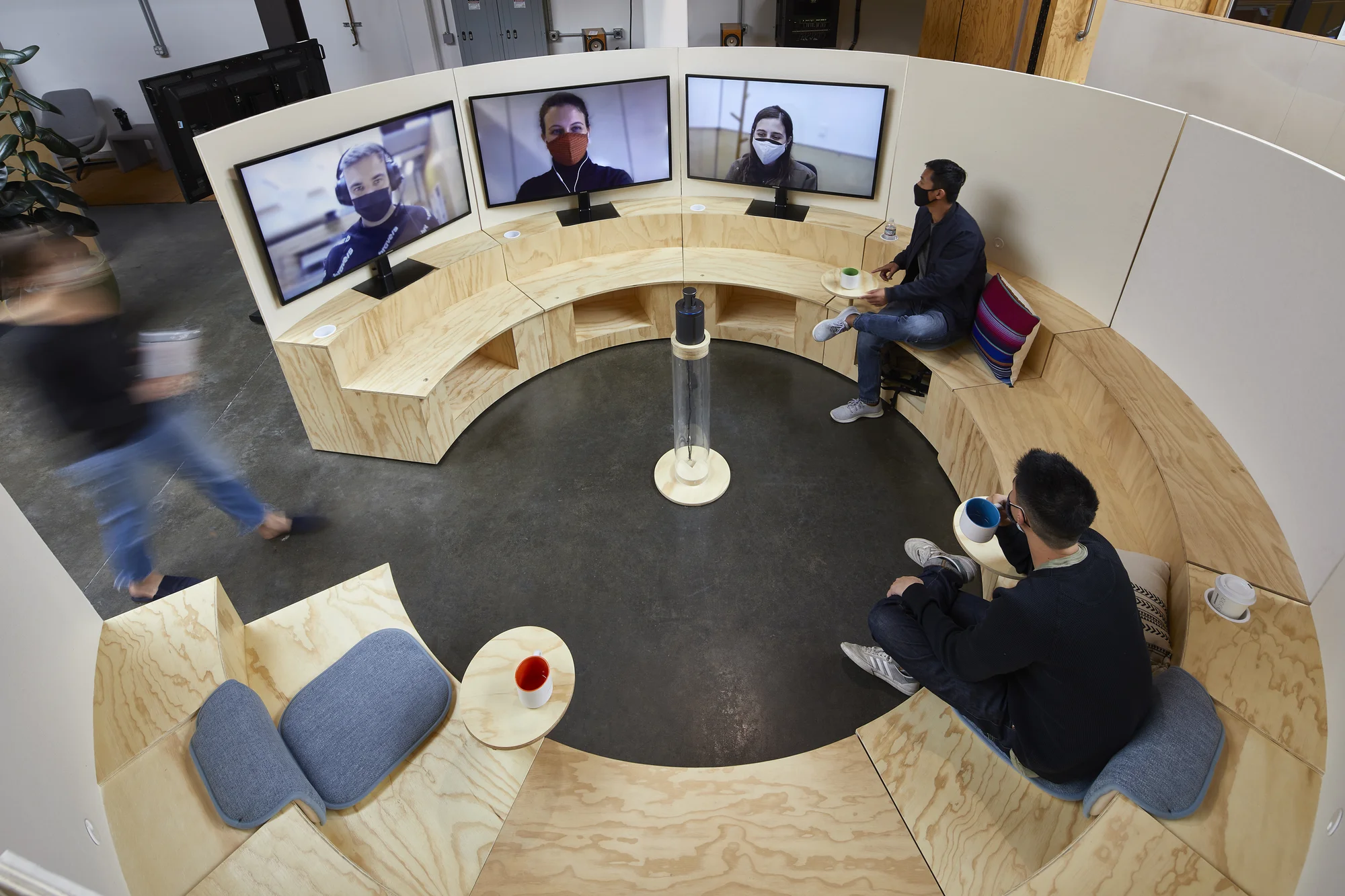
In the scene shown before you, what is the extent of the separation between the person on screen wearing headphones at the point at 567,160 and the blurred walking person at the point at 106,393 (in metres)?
2.26

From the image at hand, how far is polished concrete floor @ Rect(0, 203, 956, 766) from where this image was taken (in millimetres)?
2633

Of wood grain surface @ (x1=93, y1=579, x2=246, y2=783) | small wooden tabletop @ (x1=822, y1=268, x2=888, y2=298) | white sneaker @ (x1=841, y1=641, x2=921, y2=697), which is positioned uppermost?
small wooden tabletop @ (x1=822, y1=268, x2=888, y2=298)

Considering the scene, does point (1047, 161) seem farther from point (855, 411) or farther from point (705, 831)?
point (705, 831)

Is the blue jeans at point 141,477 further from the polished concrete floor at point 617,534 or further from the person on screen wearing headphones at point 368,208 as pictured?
the person on screen wearing headphones at point 368,208

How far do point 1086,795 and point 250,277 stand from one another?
3.67m

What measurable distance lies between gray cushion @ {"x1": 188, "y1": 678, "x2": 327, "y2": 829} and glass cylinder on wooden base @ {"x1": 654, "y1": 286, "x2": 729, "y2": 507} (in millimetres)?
1790

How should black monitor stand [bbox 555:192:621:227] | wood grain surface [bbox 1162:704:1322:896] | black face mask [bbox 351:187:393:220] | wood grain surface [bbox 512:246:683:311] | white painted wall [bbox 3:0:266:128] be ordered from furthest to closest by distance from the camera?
1. white painted wall [bbox 3:0:266:128]
2. black monitor stand [bbox 555:192:621:227]
3. wood grain surface [bbox 512:246:683:311]
4. black face mask [bbox 351:187:393:220]
5. wood grain surface [bbox 1162:704:1322:896]

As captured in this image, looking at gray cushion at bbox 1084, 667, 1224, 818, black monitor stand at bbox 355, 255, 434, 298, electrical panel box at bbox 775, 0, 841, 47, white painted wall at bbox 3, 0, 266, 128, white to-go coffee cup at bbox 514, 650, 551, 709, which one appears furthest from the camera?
white painted wall at bbox 3, 0, 266, 128

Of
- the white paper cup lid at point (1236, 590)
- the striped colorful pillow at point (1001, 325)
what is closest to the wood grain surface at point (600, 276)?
the striped colorful pillow at point (1001, 325)

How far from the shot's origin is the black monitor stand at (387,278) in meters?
3.72

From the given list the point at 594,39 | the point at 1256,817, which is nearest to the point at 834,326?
the point at 1256,817

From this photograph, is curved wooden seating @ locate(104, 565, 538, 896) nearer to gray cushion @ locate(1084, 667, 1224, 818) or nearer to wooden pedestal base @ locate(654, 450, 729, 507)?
wooden pedestal base @ locate(654, 450, 729, 507)

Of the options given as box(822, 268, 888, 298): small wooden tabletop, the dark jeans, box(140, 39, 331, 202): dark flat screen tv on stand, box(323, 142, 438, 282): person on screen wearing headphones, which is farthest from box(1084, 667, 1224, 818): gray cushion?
box(140, 39, 331, 202): dark flat screen tv on stand

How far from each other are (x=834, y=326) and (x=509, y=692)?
2.47 meters
